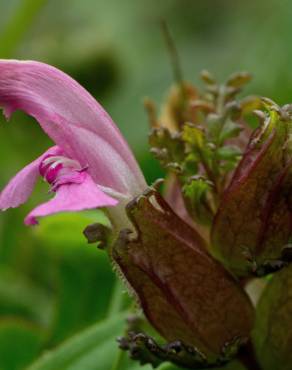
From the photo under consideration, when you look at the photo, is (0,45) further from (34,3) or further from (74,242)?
(74,242)

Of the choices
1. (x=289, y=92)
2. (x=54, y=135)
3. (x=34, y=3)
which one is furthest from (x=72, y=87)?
(x=34, y=3)

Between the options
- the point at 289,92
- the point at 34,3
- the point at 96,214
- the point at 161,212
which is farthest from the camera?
the point at 34,3

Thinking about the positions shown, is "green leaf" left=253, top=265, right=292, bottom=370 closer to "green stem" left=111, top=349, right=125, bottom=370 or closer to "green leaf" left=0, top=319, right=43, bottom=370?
"green stem" left=111, top=349, right=125, bottom=370

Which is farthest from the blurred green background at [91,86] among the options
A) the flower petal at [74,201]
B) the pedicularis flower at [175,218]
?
the flower petal at [74,201]

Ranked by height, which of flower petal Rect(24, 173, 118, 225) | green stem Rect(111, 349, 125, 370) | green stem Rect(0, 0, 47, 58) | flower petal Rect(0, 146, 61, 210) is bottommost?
green stem Rect(111, 349, 125, 370)

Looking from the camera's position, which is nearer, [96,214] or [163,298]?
[163,298]

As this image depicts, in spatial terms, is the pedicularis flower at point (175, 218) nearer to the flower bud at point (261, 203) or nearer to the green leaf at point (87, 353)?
the flower bud at point (261, 203)

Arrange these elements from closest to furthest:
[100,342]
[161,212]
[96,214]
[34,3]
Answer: [161,212]
[100,342]
[96,214]
[34,3]

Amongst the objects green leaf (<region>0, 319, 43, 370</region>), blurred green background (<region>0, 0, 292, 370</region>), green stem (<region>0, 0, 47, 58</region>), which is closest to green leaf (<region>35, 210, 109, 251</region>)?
blurred green background (<region>0, 0, 292, 370</region>)
